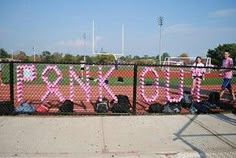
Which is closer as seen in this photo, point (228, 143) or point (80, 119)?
point (228, 143)

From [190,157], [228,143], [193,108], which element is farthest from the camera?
[193,108]

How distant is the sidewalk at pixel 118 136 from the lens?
523 cm

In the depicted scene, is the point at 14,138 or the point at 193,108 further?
the point at 193,108

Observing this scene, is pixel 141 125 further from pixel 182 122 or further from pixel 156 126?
pixel 182 122

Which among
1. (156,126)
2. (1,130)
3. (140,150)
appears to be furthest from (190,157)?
(1,130)

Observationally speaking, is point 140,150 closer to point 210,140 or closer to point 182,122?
point 210,140

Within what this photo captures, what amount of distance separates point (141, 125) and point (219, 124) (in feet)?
6.28

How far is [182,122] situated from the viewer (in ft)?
24.0

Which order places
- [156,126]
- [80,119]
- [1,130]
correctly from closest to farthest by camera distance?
[1,130], [156,126], [80,119]

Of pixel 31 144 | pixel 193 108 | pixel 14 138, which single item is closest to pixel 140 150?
pixel 31 144

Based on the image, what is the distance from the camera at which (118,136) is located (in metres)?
6.06

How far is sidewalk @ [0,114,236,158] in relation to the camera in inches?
206

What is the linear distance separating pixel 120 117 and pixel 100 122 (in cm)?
76

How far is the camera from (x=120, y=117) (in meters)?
7.71
